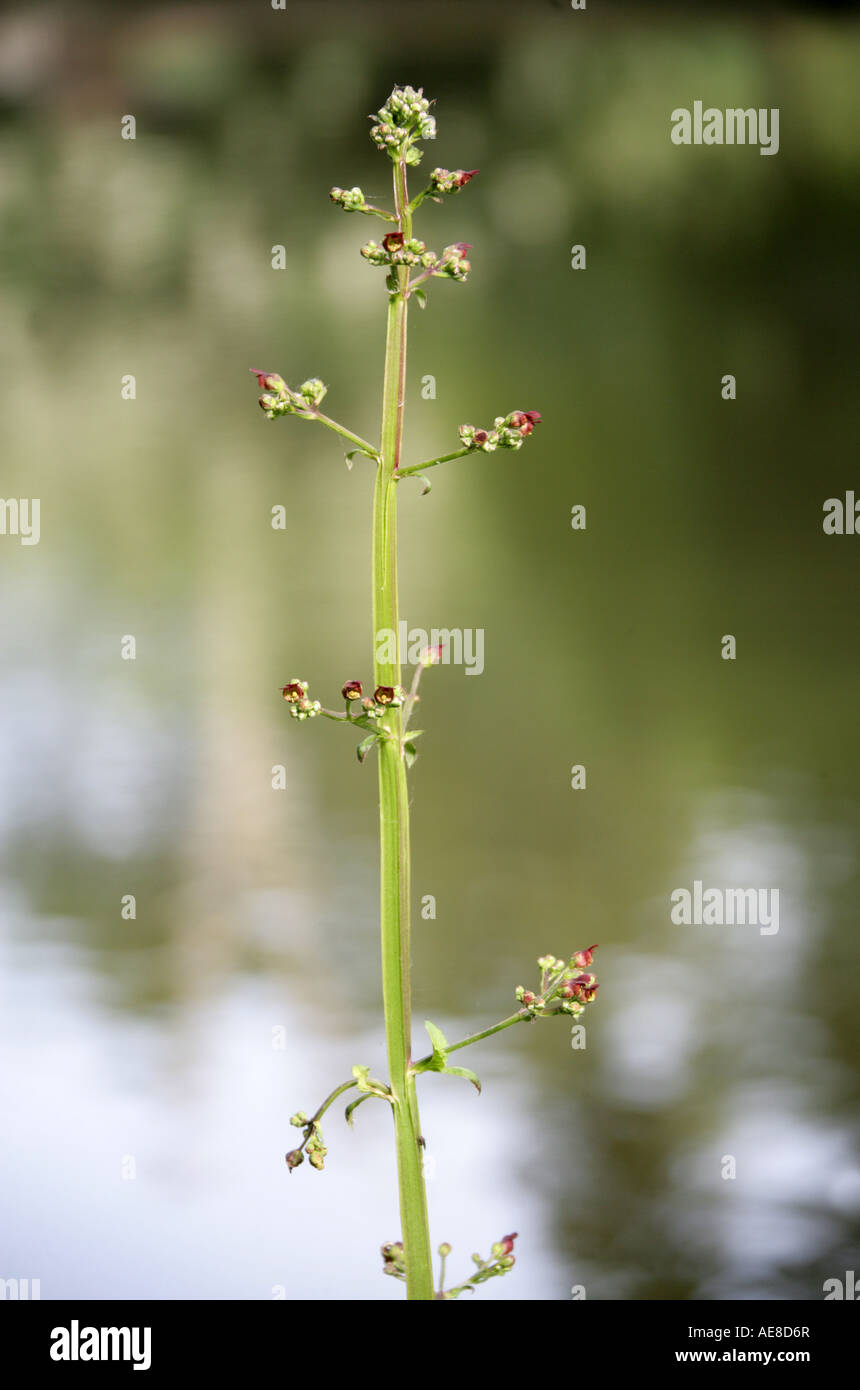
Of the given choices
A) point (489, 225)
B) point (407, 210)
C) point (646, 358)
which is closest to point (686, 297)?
point (646, 358)

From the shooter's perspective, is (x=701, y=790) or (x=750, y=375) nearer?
(x=701, y=790)

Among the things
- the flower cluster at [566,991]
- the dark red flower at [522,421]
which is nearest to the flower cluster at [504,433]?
the dark red flower at [522,421]

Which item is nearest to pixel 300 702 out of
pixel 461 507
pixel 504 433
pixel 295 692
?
pixel 295 692

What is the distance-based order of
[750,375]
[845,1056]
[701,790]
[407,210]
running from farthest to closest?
[750,375] → [701,790] → [845,1056] → [407,210]

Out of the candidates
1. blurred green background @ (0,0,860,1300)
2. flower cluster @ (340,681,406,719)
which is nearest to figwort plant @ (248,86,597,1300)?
flower cluster @ (340,681,406,719)

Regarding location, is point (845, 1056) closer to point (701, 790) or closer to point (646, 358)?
point (701, 790)

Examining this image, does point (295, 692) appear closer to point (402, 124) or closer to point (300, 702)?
point (300, 702)
